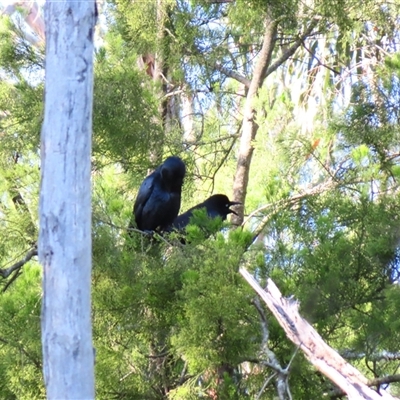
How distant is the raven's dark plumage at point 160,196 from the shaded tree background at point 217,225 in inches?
9.9

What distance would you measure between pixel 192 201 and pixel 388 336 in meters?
3.73

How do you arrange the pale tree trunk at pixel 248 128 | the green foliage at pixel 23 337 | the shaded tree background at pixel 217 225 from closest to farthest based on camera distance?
the shaded tree background at pixel 217 225
the green foliage at pixel 23 337
the pale tree trunk at pixel 248 128

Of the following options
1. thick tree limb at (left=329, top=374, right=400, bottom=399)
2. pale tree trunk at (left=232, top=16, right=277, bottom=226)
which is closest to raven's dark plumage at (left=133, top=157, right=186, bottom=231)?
pale tree trunk at (left=232, top=16, right=277, bottom=226)

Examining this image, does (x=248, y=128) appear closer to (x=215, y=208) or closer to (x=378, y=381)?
(x=215, y=208)

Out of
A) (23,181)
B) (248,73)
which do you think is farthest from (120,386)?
(248,73)

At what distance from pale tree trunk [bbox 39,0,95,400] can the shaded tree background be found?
5.50ft

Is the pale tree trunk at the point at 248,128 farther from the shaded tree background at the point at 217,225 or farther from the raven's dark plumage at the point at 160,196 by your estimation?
the raven's dark plumage at the point at 160,196

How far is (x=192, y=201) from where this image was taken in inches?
368

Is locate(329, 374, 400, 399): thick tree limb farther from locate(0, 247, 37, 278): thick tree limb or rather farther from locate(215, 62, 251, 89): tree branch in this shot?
locate(215, 62, 251, 89): tree branch

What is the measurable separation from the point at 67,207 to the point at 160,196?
4.19 metres

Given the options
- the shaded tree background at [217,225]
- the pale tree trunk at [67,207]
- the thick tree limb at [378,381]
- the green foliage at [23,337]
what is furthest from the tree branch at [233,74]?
the pale tree trunk at [67,207]

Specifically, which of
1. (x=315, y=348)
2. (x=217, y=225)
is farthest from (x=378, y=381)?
(x=315, y=348)

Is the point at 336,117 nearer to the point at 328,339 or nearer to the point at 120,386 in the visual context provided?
the point at 328,339

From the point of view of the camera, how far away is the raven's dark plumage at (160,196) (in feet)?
24.6
